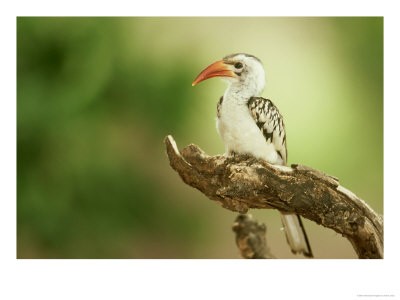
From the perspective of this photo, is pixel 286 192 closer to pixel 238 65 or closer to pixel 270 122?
pixel 270 122

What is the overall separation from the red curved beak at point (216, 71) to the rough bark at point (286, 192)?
42cm

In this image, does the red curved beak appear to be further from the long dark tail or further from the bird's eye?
the long dark tail

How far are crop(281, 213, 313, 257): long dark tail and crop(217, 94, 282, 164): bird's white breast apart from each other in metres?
0.32

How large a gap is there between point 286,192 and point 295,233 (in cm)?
28

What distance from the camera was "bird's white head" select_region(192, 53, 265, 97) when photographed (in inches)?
91.1

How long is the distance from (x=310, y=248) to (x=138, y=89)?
1.30m

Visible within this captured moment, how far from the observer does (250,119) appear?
2250 millimetres

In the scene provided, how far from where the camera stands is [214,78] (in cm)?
237

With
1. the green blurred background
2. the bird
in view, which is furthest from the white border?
the bird
